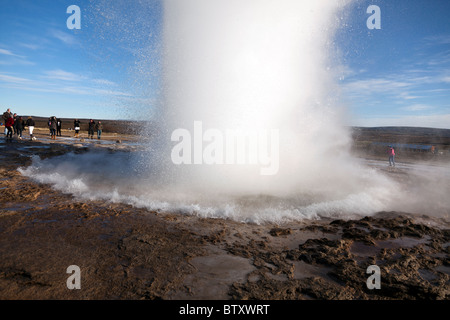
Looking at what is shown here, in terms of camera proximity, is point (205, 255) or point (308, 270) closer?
point (308, 270)

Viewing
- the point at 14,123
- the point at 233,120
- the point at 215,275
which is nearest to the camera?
the point at 215,275

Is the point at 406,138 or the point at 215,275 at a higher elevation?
the point at 406,138

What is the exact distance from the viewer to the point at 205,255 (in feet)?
11.4

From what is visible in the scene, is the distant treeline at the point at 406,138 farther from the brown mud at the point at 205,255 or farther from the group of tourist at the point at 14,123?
the group of tourist at the point at 14,123

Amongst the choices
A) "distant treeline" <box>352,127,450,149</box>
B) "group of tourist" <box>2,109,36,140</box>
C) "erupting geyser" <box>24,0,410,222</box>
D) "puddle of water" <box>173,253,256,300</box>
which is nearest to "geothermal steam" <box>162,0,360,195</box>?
"erupting geyser" <box>24,0,410,222</box>

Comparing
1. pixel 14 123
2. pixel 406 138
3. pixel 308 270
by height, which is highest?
pixel 406 138

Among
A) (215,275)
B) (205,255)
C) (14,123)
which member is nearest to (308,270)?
(215,275)

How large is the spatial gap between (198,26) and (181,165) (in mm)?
4644

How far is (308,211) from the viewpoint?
5629 millimetres

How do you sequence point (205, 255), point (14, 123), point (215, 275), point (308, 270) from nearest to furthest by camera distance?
1. point (215, 275)
2. point (308, 270)
3. point (205, 255)
4. point (14, 123)

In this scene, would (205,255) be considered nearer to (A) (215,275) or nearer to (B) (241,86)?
(A) (215,275)

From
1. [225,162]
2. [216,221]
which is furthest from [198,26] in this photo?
[216,221]

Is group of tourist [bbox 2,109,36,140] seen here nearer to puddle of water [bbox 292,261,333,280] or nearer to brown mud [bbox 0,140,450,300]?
brown mud [bbox 0,140,450,300]
